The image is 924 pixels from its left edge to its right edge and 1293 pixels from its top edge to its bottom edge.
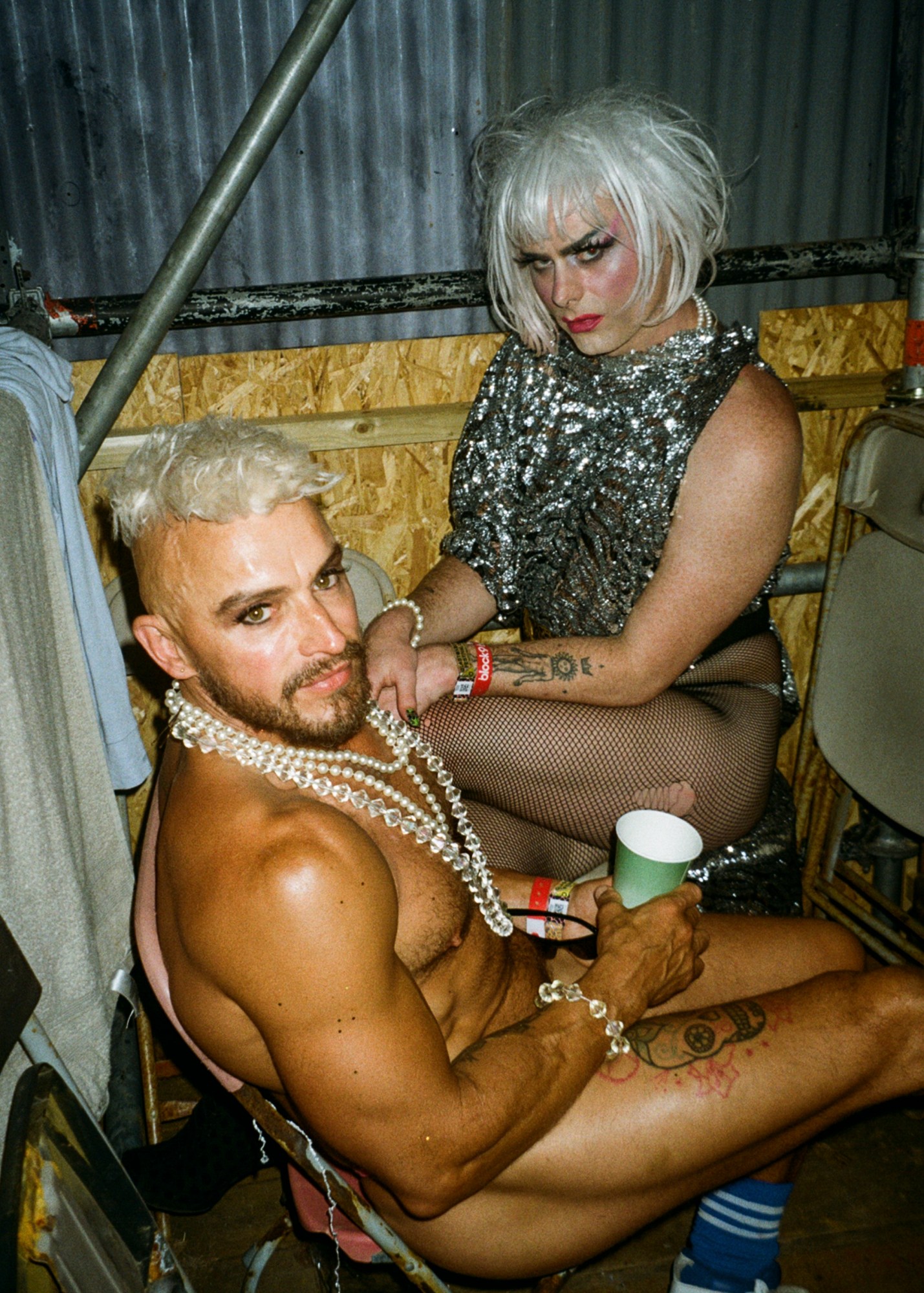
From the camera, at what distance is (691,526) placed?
208cm

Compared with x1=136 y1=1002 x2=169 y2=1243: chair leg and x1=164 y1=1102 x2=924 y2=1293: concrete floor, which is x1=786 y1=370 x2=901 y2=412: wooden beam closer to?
x1=164 y1=1102 x2=924 y2=1293: concrete floor

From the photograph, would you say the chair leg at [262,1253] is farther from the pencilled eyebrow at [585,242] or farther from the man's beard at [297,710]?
the pencilled eyebrow at [585,242]

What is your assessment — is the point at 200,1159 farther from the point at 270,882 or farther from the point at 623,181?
the point at 623,181

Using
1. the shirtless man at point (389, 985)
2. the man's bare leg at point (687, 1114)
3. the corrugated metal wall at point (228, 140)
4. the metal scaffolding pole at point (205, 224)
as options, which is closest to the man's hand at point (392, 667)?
the shirtless man at point (389, 985)

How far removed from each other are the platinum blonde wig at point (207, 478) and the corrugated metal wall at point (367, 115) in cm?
218

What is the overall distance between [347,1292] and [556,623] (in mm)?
1599

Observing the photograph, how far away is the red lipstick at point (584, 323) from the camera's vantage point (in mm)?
2158

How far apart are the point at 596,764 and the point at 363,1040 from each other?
0.99m

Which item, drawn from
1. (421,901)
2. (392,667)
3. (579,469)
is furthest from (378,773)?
(579,469)

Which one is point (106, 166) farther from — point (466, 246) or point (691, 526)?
point (691, 526)

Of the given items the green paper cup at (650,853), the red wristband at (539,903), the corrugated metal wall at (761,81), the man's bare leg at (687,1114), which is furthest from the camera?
the corrugated metal wall at (761,81)

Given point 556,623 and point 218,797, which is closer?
point 218,797

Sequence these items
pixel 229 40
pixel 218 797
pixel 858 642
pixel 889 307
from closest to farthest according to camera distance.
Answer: pixel 218 797, pixel 858 642, pixel 889 307, pixel 229 40

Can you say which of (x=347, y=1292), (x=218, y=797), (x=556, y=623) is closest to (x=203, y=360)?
(x=556, y=623)
